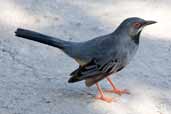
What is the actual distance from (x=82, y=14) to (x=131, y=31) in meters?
2.11

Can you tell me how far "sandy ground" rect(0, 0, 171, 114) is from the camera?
6.69 meters

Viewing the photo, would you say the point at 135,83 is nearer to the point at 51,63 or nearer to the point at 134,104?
the point at 134,104

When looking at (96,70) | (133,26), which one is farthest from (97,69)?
(133,26)

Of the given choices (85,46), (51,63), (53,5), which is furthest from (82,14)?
(85,46)

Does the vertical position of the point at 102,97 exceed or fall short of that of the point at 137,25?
it falls short

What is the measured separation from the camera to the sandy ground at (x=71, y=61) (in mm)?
6691

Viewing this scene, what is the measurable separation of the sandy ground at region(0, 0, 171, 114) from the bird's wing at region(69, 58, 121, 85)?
32cm

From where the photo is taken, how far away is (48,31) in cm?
834

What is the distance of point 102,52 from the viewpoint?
6.67 metres

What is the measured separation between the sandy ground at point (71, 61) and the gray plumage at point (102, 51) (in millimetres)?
349

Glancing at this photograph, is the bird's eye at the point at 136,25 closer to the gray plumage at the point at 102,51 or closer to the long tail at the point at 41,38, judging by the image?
the gray plumage at the point at 102,51

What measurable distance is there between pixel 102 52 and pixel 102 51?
0.03 ft

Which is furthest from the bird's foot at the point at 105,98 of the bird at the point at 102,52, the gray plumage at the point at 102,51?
the gray plumage at the point at 102,51

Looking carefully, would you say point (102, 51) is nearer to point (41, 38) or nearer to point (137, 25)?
point (137, 25)
